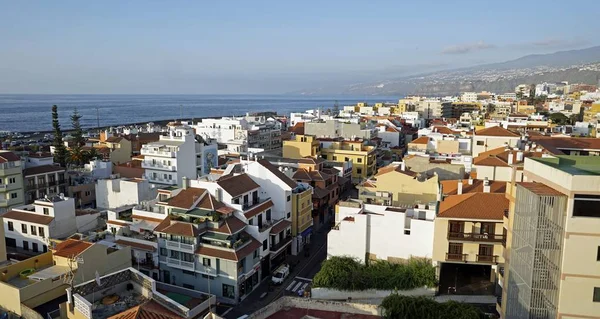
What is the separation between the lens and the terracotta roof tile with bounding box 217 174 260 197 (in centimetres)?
2802

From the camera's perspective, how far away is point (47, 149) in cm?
7081

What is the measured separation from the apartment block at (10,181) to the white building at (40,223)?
17.1 feet

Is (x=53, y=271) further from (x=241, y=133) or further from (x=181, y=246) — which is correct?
(x=241, y=133)

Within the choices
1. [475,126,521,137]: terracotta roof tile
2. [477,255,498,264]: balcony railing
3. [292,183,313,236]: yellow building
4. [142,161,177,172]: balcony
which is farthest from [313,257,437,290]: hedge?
[475,126,521,137]: terracotta roof tile

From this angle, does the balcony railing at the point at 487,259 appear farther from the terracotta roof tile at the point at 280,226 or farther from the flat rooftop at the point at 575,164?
the terracotta roof tile at the point at 280,226

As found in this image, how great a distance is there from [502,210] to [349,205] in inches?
351

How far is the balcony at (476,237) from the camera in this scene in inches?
912

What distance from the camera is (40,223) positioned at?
2991 cm

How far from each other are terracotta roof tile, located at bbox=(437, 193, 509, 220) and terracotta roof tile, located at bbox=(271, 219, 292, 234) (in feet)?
35.7

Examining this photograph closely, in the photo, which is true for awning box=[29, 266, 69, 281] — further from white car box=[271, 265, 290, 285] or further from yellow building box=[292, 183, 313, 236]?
yellow building box=[292, 183, 313, 236]

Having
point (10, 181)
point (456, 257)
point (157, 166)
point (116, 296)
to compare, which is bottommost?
point (456, 257)

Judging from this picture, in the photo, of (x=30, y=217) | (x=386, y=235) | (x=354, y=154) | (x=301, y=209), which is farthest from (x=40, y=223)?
(x=354, y=154)

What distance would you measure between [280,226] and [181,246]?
7264mm

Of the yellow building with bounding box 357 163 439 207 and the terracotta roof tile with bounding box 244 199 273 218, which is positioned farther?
the yellow building with bounding box 357 163 439 207
